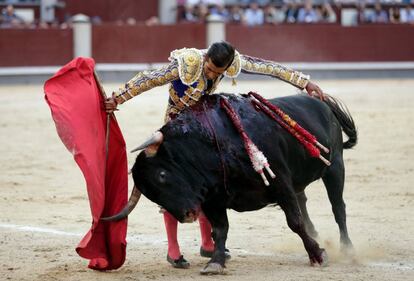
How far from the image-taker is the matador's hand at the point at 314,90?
16.4 ft

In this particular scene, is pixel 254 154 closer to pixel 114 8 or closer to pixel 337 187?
pixel 337 187

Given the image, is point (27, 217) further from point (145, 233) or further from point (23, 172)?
point (23, 172)

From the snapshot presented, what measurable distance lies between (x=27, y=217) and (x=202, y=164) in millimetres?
2071

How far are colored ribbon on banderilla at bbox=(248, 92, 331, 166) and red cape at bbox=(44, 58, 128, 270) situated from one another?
2.30ft

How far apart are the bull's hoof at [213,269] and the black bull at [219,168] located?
1 cm

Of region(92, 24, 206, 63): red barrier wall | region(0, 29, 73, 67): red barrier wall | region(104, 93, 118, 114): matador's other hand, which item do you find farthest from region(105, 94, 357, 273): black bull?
region(92, 24, 206, 63): red barrier wall

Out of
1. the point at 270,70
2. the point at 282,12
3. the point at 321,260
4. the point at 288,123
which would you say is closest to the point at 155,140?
the point at 288,123

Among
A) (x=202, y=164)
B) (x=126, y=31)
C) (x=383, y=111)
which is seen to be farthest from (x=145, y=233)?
(x=126, y=31)

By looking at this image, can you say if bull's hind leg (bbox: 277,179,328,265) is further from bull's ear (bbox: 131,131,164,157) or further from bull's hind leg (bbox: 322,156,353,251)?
bull's ear (bbox: 131,131,164,157)

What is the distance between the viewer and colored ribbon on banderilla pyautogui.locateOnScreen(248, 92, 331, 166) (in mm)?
4688

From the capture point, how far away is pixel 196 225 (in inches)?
236

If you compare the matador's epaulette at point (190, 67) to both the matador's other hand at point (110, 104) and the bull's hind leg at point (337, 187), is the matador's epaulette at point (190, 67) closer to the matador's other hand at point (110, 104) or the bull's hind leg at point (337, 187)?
the matador's other hand at point (110, 104)

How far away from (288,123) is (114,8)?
16.0m

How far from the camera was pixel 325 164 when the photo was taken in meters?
4.98
